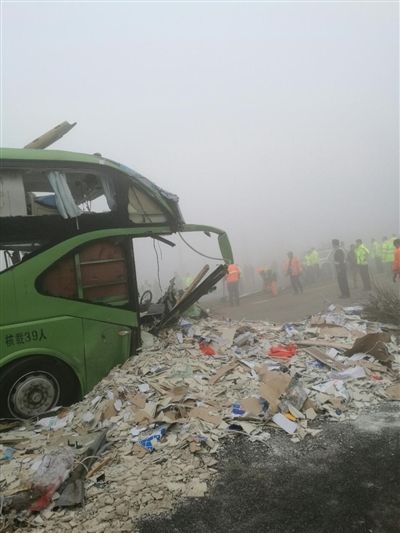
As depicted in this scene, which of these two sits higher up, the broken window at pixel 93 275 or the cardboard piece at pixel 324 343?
the broken window at pixel 93 275

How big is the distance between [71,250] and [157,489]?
294 cm

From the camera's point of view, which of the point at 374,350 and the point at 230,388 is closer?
the point at 230,388

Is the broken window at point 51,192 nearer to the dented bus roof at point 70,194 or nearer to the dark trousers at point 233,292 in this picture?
the dented bus roof at point 70,194

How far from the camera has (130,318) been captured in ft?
17.5

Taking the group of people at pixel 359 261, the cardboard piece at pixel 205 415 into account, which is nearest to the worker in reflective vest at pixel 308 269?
the group of people at pixel 359 261

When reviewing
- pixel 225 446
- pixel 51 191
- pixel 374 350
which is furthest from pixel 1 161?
pixel 374 350

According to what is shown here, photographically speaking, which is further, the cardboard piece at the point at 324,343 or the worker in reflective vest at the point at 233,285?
the worker in reflective vest at the point at 233,285

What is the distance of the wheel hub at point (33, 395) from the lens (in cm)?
457

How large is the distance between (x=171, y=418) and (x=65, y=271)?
7.16 ft

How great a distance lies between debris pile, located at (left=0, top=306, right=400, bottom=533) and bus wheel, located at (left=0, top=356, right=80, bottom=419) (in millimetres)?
152

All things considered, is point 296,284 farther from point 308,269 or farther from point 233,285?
point 308,269

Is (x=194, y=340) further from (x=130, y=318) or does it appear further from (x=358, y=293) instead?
(x=358, y=293)

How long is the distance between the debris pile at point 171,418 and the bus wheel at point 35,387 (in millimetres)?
152

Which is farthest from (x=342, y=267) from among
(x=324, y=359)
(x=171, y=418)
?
(x=171, y=418)
